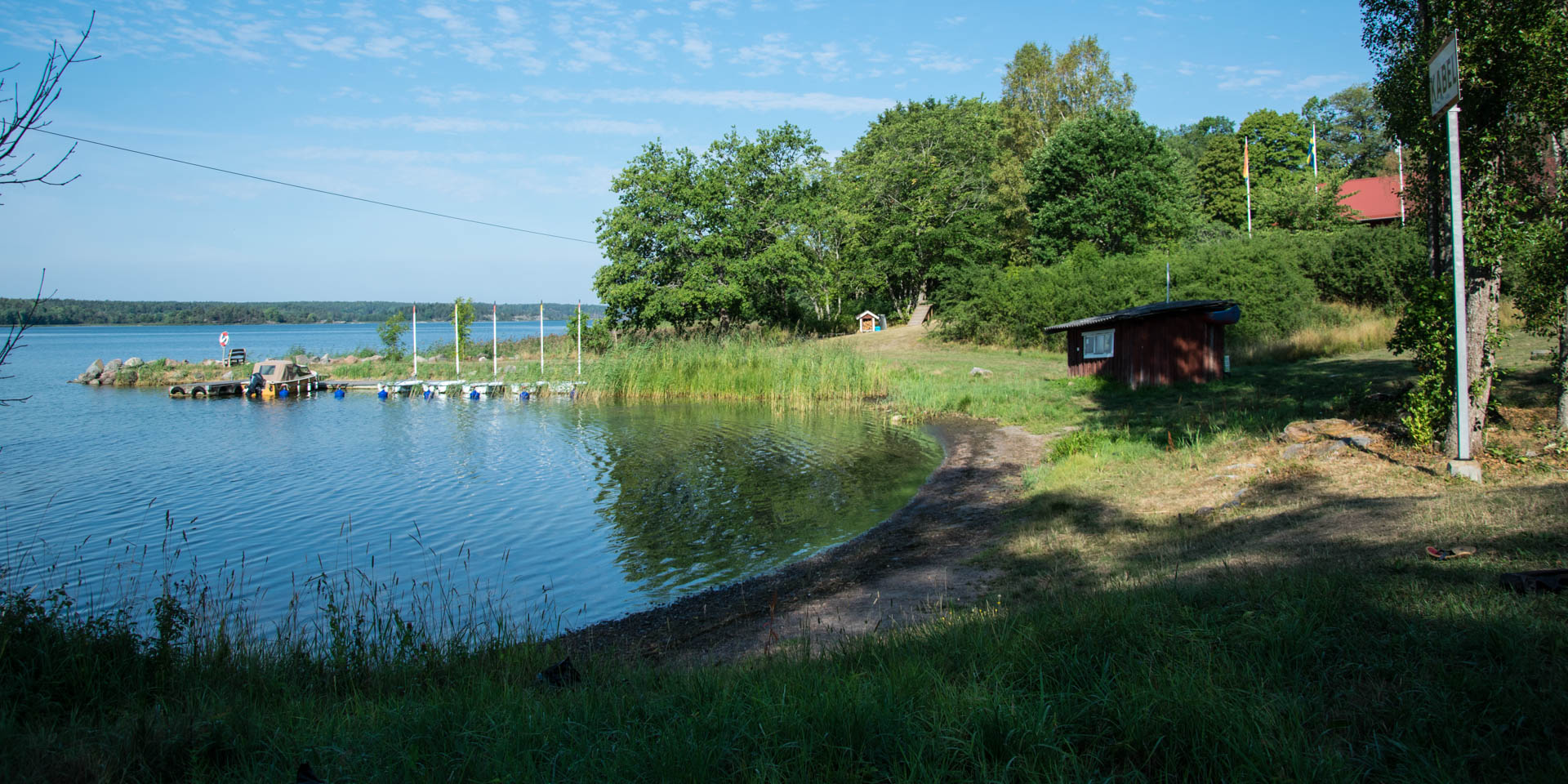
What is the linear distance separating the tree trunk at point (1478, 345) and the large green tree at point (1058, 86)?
138 feet

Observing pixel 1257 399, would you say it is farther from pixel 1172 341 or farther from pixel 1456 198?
pixel 1456 198

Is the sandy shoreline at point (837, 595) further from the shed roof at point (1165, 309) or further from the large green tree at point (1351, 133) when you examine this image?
the large green tree at point (1351, 133)

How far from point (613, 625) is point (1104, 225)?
41322 millimetres

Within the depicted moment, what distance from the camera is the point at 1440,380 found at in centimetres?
1022

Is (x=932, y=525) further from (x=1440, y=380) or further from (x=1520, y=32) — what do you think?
(x=1520, y=32)

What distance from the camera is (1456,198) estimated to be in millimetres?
9031

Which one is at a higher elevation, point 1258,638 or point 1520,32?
point 1520,32

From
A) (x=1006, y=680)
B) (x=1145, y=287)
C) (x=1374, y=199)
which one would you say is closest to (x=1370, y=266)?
(x=1145, y=287)

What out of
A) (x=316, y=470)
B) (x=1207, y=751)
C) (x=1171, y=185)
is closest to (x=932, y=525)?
(x=1207, y=751)

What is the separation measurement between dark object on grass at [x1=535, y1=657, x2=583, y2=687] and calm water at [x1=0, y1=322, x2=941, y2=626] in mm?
3513

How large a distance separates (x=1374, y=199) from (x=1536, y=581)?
6283cm

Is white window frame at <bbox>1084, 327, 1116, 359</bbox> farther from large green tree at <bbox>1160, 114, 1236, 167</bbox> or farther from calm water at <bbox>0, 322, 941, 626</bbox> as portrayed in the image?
large green tree at <bbox>1160, 114, 1236, 167</bbox>

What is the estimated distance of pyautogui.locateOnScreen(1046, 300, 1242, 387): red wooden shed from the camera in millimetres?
22969

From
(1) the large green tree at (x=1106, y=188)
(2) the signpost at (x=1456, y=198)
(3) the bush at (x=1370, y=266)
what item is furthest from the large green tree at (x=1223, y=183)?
(2) the signpost at (x=1456, y=198)
